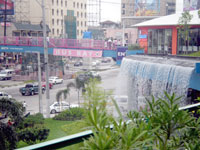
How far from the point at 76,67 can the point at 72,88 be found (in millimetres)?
3735

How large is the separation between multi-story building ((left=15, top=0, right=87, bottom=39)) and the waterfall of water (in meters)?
6.60

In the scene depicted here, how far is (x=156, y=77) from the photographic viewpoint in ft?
17.0

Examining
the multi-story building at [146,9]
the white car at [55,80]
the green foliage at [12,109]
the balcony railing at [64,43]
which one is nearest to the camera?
the green foliage at [12,109]

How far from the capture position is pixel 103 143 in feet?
1.87

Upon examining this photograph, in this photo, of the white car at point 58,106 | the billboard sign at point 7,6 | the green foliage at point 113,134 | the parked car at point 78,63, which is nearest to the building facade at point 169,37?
the white car at point 58,106

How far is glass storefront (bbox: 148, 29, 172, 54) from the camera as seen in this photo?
9.04m

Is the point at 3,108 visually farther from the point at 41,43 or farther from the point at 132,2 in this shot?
the point at 132,2

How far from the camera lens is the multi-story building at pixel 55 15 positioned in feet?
45.7

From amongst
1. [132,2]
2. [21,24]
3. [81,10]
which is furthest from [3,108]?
[132,2]

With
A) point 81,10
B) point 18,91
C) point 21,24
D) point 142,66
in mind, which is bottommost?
point 18,91

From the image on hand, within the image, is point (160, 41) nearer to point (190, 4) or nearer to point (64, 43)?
point (64, 43)

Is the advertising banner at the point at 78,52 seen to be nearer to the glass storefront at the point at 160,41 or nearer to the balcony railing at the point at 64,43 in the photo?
the balcony railing at the point at 64,43

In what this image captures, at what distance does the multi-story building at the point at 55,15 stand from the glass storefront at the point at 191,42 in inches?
247

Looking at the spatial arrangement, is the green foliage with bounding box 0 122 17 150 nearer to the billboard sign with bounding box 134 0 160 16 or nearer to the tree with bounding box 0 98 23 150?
the tree with bounding box 0 98 23 150
